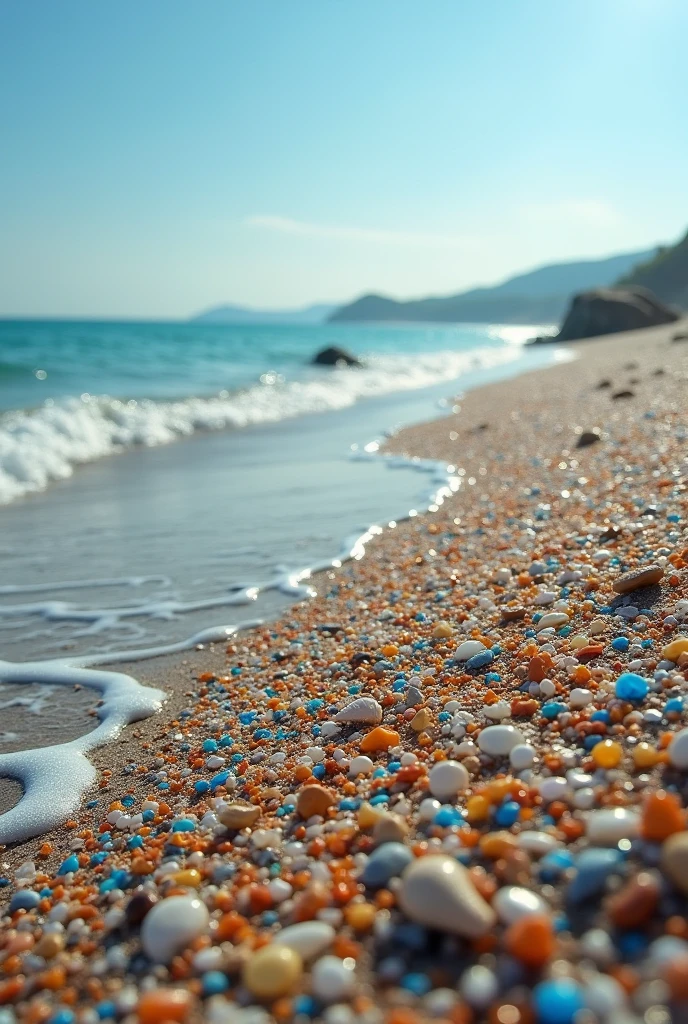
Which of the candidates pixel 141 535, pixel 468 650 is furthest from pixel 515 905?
pixel 141 535

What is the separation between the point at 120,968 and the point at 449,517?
4.12 metres

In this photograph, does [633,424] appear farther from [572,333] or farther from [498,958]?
[572,333]

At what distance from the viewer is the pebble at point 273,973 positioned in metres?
1.41

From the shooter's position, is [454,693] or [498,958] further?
[454,693]

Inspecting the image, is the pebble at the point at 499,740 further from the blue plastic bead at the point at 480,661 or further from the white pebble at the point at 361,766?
the blue plastic bead at the point at 480,661

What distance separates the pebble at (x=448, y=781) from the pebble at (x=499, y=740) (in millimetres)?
130

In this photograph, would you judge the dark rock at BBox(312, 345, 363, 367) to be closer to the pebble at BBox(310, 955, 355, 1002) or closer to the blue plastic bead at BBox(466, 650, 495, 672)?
the blue plastic bead at BBox(466, 650, 495, 672)

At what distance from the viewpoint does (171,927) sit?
1.68m

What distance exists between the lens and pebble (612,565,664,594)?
300 cm

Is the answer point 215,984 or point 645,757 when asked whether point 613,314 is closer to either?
point 645,757

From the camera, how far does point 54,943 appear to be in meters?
1.84

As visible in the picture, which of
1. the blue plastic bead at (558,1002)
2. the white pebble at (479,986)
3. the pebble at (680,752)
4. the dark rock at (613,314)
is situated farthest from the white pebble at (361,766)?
the dark rock at (613,314)

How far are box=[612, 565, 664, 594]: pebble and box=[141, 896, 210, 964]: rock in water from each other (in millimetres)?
1995

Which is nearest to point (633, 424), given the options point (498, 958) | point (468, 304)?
point (498, 958)
